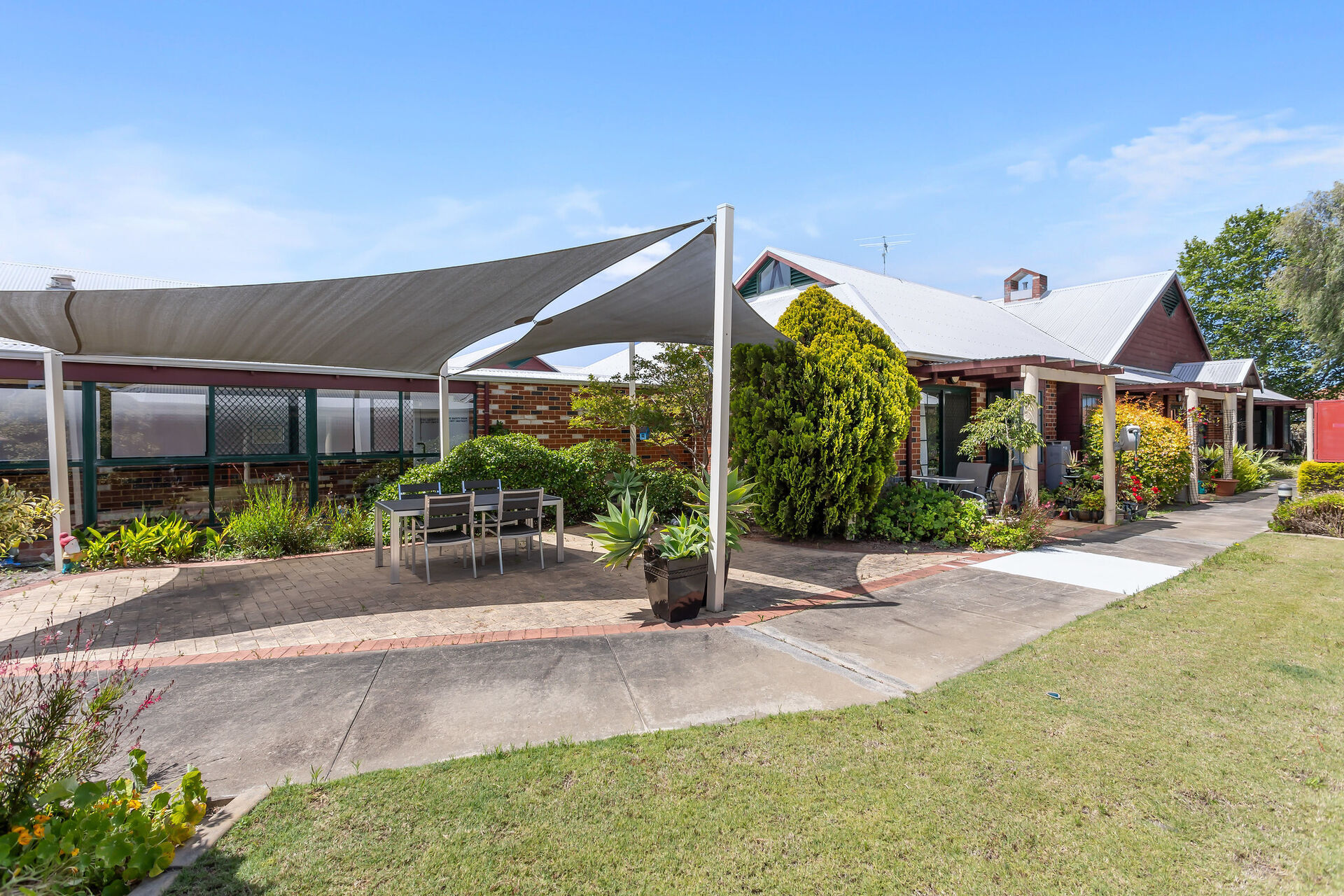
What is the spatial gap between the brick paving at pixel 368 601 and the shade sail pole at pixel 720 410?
0.36 meters

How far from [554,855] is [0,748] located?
1812mm

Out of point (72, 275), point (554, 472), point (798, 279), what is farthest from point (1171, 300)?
point (72, 275)

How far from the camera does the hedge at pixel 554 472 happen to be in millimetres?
8742

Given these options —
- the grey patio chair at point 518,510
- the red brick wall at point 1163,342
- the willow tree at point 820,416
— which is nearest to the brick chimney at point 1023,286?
the red brick wall at point 1163,342

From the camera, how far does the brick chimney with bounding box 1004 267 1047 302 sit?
20344mm

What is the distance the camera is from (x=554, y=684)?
12.1 feet

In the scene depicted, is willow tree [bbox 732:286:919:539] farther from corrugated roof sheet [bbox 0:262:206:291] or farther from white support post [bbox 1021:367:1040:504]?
corrugated roof sheet [bbox 0:262:206:291]

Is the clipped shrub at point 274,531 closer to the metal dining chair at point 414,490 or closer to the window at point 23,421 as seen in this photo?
the metal dining chair at point 414,490

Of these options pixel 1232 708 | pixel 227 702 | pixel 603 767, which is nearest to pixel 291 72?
pixel 227 702

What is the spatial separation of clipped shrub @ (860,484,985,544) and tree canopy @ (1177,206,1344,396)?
26657 millimetres

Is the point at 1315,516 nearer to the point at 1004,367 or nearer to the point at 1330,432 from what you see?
the point at 1330,432

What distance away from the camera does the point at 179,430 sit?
28.1ft

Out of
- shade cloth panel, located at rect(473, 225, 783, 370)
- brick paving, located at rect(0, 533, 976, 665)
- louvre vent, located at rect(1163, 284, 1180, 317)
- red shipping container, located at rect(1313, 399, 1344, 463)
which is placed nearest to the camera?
brick paving, located at rect(0, 533, 976, 665)

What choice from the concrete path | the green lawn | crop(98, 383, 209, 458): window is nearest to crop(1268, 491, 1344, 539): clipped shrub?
the concrete path
